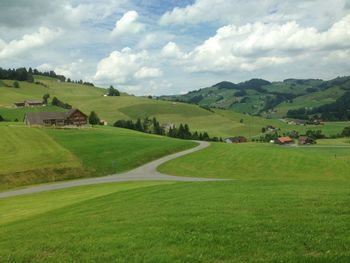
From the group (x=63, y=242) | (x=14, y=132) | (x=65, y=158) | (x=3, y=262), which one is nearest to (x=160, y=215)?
(x=63, y=242)

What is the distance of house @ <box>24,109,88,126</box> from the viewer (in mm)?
124062

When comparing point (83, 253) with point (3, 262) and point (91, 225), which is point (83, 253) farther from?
point (91, 225)

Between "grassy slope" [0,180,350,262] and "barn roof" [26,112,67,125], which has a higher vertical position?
"barn roof" [26,112,67,125]

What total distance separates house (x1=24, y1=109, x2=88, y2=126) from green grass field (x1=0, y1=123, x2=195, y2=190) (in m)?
18.3

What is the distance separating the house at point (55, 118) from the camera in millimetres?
124062

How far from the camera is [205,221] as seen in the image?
1662cm

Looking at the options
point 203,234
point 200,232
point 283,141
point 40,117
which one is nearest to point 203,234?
point 203,234

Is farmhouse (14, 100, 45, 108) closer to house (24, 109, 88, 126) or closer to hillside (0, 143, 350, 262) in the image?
house (24, 109, 88, 126)

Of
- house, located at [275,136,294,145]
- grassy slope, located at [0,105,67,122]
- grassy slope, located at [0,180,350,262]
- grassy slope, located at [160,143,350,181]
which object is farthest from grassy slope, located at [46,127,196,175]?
house, located at [275,136,294,145]

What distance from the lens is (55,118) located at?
423 ft

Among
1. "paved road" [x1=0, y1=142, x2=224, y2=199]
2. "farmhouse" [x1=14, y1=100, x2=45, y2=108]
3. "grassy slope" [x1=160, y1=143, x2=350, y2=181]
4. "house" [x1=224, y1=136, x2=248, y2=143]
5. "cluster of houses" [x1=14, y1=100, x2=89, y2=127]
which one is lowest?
"paved road" [x1=0, y1=142, x2=224, y2=199]

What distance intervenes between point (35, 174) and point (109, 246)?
2064 inches

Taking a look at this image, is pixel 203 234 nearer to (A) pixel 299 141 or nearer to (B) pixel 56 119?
(B) pixel 56 119

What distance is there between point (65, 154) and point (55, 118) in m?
56.3
